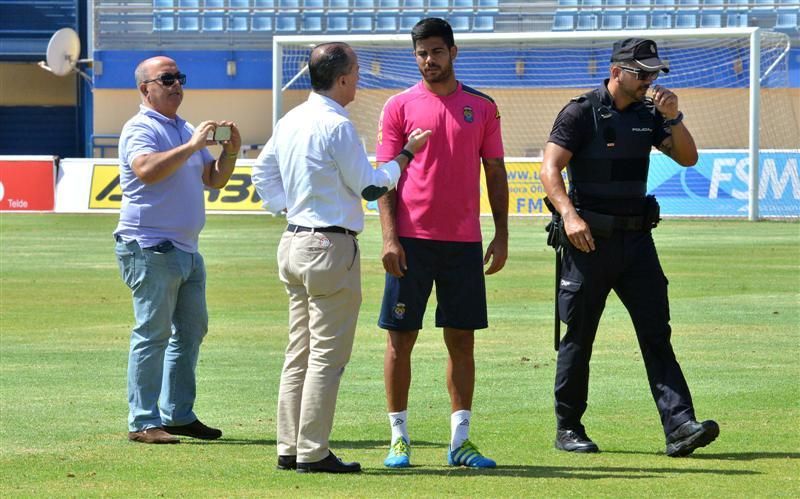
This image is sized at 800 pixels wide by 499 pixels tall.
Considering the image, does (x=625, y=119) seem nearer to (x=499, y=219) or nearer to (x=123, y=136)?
(x=499, y=219)

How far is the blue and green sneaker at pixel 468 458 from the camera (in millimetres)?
7254

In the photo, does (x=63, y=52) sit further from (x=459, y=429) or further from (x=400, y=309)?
(x=459, y=429)

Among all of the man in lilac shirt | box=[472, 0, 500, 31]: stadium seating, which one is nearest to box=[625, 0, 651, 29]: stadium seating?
box=[472, 0, 500, 31]: stadium seating

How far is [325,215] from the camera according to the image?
22.6 ft

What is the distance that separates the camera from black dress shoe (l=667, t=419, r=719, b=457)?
24.5ft

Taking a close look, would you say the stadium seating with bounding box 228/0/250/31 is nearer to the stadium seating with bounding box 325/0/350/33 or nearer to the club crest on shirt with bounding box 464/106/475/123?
the stadium seating with bounding box 325/0/350/33

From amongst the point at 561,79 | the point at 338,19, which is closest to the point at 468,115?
the point at 561,79

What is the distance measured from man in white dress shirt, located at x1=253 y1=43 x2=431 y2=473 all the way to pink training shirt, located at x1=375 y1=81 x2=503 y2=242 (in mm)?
316

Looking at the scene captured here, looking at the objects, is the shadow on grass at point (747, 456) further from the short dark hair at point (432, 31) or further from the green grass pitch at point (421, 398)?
the short dark hair at point (432, 31)

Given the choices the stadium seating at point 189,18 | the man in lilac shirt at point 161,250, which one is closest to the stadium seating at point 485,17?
the stadium seating at point 189,18

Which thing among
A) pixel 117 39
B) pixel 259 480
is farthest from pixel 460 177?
pixel 117 39

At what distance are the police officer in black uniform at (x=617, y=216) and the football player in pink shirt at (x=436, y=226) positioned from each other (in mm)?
549

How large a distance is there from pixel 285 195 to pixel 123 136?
5.33 ft

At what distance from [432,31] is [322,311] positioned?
4.88ft
